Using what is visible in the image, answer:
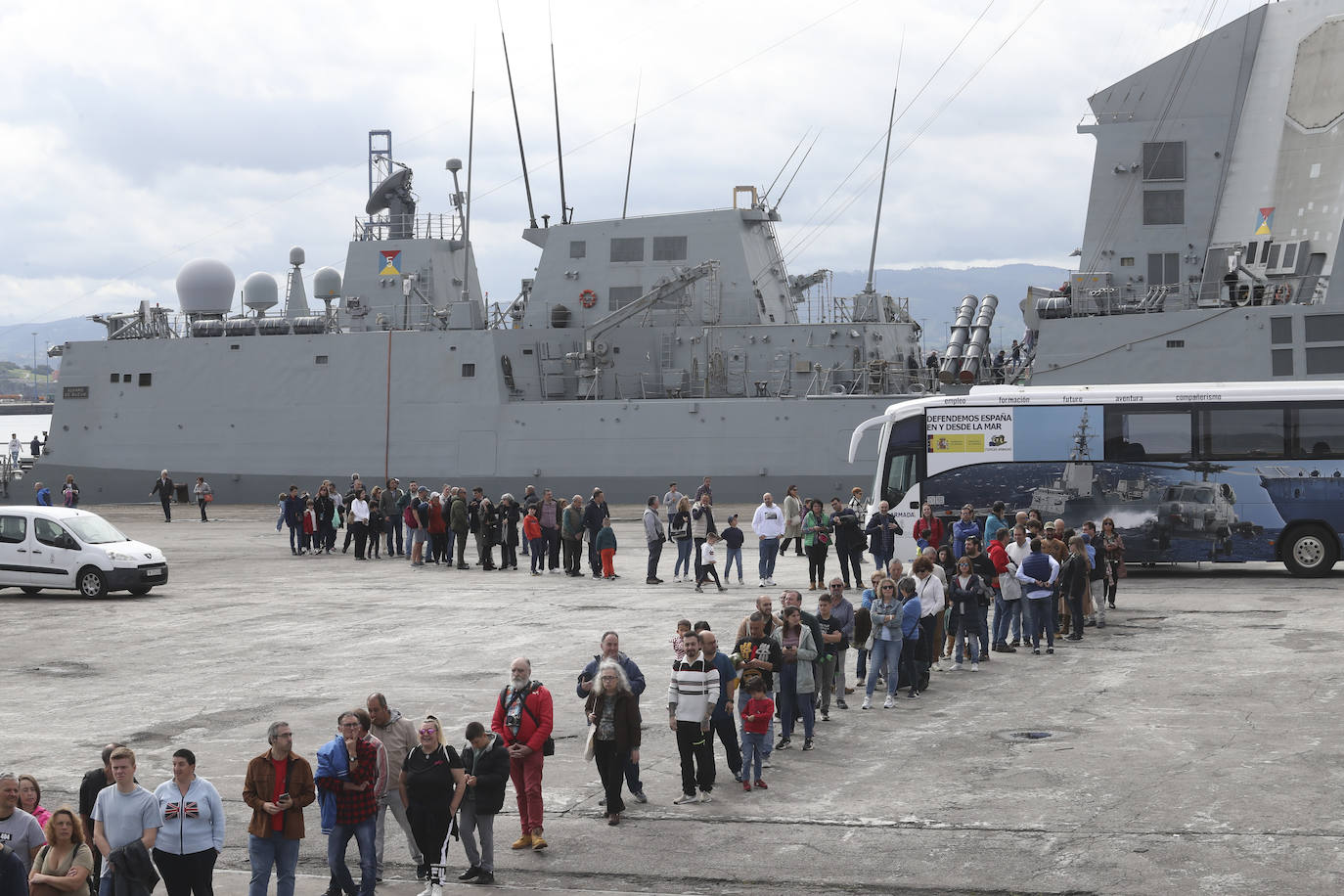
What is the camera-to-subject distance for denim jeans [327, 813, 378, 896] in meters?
7.59

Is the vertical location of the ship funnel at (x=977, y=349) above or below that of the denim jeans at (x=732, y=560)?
above

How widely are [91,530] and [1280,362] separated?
Answer: 76.7 ft

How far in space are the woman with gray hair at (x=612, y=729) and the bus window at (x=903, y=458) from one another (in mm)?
12530

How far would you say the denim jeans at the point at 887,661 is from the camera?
40.3 ft

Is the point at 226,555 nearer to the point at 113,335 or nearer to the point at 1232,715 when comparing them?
the point at 113,335

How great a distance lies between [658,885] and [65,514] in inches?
621

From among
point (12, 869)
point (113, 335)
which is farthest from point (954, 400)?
point (113, 335)

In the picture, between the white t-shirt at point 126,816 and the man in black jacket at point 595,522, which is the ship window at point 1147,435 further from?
the white t-shirt at point 126,816

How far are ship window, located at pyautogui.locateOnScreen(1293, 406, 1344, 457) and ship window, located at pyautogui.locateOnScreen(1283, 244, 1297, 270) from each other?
10.6 meters

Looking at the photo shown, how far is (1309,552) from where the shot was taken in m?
20.0

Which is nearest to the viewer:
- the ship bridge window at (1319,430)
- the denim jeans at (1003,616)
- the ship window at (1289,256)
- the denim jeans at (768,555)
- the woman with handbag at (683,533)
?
the denim jeans at (1003,616)

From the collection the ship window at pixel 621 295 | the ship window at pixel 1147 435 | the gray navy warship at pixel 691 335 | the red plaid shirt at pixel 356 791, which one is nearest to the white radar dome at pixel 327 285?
the gray navy warship at pixel 691 335

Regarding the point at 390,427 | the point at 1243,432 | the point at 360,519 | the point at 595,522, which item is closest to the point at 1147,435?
the point at 1243,432

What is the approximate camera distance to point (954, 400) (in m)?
20.8
